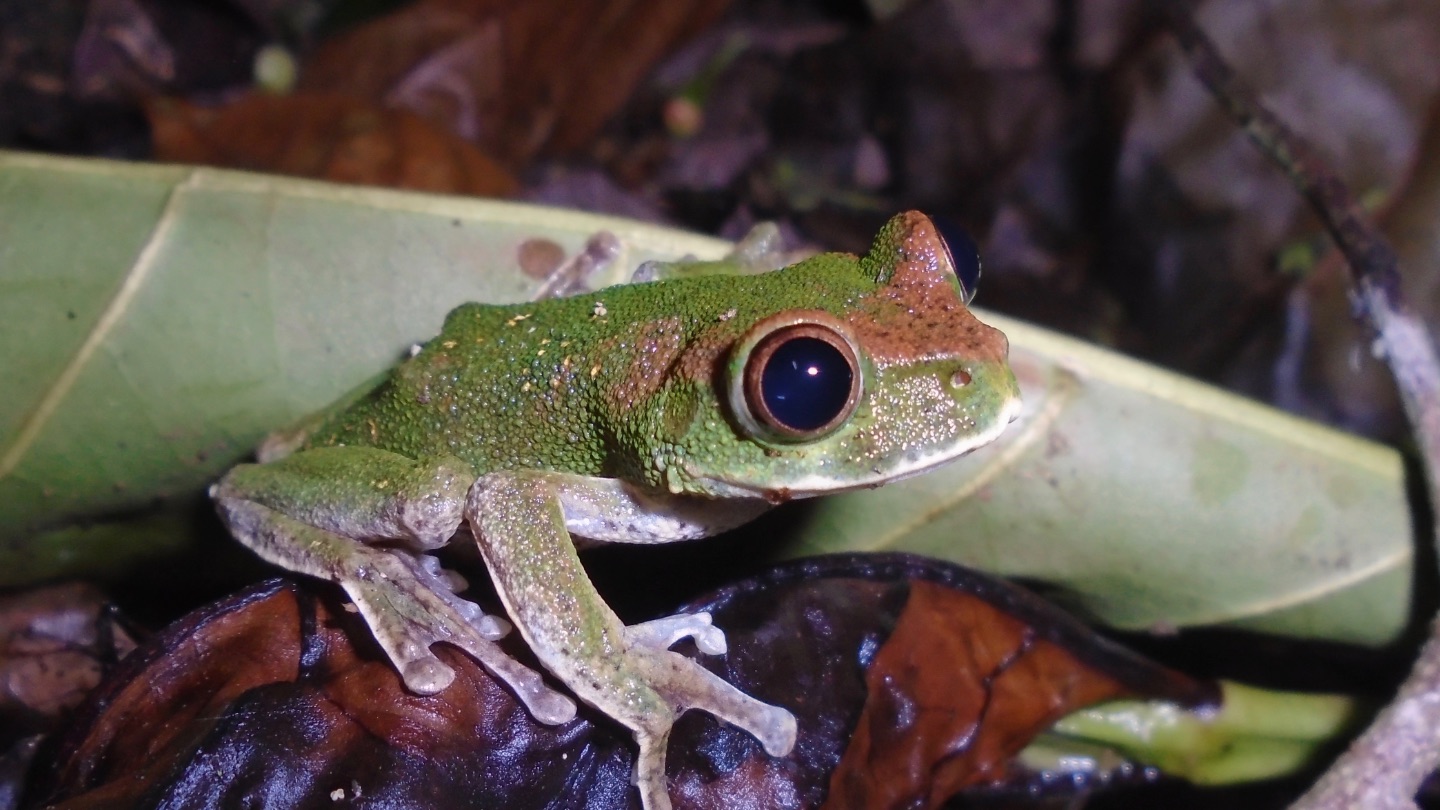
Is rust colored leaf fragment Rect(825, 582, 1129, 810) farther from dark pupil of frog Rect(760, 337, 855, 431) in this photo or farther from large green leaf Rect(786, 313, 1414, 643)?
dark pupil of frog Rect(760, 337, 855, 431)

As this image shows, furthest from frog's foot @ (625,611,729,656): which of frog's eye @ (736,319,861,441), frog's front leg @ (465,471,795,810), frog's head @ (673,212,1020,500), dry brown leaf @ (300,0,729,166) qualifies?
dry brown leaf @ (300,0,729,166)

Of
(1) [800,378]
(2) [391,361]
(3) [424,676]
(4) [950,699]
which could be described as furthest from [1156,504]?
(2) [391,361]

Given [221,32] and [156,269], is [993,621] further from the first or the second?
[221,32]

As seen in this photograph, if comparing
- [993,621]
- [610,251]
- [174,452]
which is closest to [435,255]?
[610,251]

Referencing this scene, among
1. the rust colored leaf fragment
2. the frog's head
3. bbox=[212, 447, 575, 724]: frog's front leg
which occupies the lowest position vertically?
the rust colored leaf fragment

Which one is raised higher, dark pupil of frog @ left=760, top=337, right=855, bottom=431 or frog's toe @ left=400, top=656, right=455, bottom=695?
dark pupil of frog @ left=760, top=337, right=855, bottom=431

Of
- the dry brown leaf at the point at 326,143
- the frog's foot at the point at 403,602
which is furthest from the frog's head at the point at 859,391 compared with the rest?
the dry brown leaf at the point at 326,143

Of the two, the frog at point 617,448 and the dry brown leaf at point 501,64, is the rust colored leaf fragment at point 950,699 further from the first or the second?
the dry brown leaf at point 501,64
